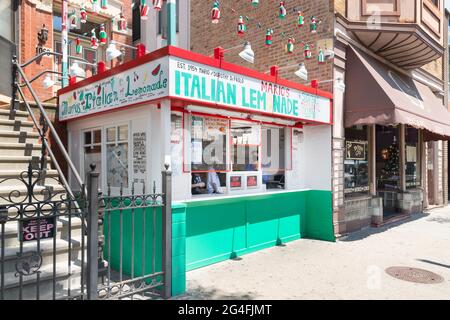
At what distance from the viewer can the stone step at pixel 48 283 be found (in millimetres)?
3629

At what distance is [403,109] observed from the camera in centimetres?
788

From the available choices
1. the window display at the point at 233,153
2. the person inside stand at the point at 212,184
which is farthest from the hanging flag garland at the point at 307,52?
the person inside stand at the point at 212,184

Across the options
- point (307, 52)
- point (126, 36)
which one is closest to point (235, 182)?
point (307, 52)

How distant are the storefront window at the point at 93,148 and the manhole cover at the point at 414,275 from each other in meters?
5.80

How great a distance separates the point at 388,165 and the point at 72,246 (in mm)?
11005

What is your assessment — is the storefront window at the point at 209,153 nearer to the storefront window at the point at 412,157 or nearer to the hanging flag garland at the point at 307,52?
the hanging flag garland at the point at 307,52

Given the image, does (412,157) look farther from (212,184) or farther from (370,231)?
(212,184)

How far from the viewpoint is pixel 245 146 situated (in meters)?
7.11

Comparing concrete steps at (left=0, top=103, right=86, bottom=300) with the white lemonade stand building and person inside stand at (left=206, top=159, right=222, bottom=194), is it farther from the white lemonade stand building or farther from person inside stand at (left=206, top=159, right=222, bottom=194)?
person inside stand at (left=206, top=159, right=222, bottom=194)

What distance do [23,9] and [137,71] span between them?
7489mm

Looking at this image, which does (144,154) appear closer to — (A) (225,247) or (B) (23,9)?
(A) (225,247)

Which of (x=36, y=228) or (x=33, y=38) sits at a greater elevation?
(x=33, y=38)

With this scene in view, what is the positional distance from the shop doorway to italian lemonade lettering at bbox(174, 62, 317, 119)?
18.6ft

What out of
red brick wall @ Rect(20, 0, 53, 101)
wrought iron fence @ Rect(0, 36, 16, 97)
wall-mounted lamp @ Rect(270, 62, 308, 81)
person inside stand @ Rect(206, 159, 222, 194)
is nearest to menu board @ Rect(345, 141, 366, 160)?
wall-mounted lamp @ Rect(270, 62, 308, 81)
